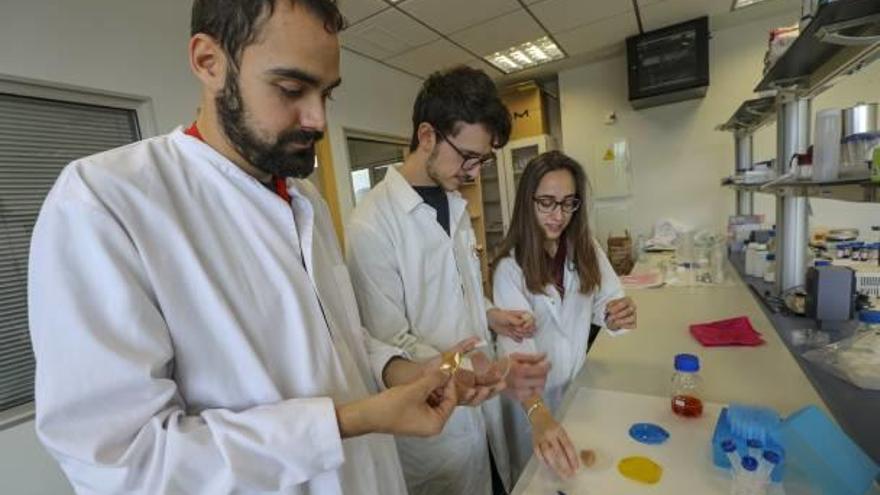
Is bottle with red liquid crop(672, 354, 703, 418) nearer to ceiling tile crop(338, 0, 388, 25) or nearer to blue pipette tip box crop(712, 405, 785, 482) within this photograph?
blue pipette tip box crop(712, 405, 785, 482)

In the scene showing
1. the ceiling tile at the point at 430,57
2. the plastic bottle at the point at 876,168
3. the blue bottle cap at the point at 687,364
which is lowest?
the blue bottle cap at the point at 687,364

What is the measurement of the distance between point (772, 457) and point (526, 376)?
1.69ft

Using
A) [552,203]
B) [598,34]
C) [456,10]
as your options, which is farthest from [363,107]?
[552,203]

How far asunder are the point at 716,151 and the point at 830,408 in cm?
338

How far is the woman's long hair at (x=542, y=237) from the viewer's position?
1.52 metres

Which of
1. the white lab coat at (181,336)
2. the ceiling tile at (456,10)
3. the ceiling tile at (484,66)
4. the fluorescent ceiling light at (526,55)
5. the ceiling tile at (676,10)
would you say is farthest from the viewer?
the ceiling tile at (484,66)

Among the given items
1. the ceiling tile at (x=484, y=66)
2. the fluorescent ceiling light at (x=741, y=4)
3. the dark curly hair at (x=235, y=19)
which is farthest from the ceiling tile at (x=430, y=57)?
the dark curly hair at (x=235, y=19)

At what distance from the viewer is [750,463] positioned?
74 cm

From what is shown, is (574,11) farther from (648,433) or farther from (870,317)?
(648,433)

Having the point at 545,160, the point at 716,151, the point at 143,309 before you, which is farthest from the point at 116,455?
the point at 716,151

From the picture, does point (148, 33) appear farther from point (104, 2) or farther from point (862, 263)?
point (862, 263)

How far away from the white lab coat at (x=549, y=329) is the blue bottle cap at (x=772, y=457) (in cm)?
72

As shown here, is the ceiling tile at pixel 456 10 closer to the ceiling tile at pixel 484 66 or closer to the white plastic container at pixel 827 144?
the ceiling tile at pixel 484 66

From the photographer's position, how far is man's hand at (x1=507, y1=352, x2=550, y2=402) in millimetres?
1091
